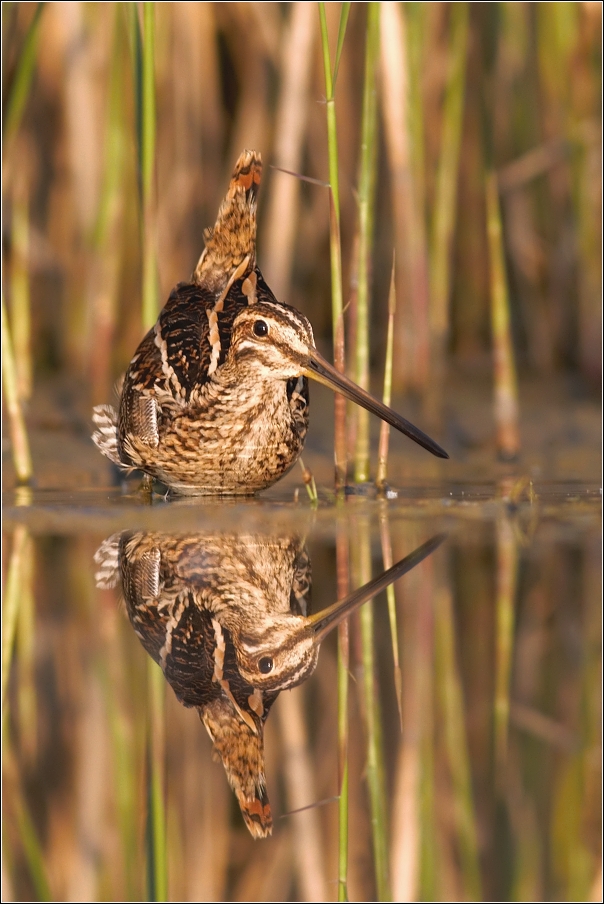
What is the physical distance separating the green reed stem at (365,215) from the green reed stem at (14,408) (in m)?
0.98

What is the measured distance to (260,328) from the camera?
351 cm

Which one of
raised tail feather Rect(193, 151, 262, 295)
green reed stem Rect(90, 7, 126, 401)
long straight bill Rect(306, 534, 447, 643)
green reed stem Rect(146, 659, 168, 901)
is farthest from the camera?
green reed stem Rect(90, 7, 126, 401)

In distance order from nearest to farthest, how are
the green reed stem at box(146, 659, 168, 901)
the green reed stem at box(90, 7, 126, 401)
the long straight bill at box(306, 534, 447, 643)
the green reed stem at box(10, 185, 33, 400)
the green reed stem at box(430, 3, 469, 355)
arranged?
the green reed stem at box(146, 659, 168, 901) < the long straight bill at box(306, 534, 447, 643) < the green reed stem at box(90, 7, 126, 401) < the green reed stem at box(430, 3, 469, 355) < the green reed stem at box(10, 185, 33, 400)

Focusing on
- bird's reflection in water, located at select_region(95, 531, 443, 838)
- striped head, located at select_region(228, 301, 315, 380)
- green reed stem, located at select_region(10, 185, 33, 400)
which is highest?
green reed stem, located at select_region(10, 185, 33, 400)

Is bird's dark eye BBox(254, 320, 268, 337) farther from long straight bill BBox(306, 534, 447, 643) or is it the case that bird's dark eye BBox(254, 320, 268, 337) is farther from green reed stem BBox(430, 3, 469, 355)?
green reed stem BBox(430, 3, 469, 355)

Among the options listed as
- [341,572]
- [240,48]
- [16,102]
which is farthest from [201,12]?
[341,572]

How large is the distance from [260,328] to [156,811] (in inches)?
73.5

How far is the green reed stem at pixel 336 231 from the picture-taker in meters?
3.25

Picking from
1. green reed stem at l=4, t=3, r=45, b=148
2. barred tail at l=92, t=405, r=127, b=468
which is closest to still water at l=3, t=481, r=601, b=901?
barred tail at l=92, t=405, r=127, b=468

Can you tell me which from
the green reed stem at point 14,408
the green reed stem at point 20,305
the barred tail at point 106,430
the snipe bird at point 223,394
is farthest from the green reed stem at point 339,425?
the green reed stem at point 20,305

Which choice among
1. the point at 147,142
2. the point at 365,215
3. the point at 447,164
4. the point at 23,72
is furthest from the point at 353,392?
the point at 447,164

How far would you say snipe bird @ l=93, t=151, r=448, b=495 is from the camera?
351cm

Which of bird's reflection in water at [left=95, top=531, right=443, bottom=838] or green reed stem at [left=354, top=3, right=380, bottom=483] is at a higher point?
green reed stem at [left=354, top=3, right=380, bottom=483]

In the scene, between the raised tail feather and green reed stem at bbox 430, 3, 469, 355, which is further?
green reed stem at bbox 430, 3, 469, 355
